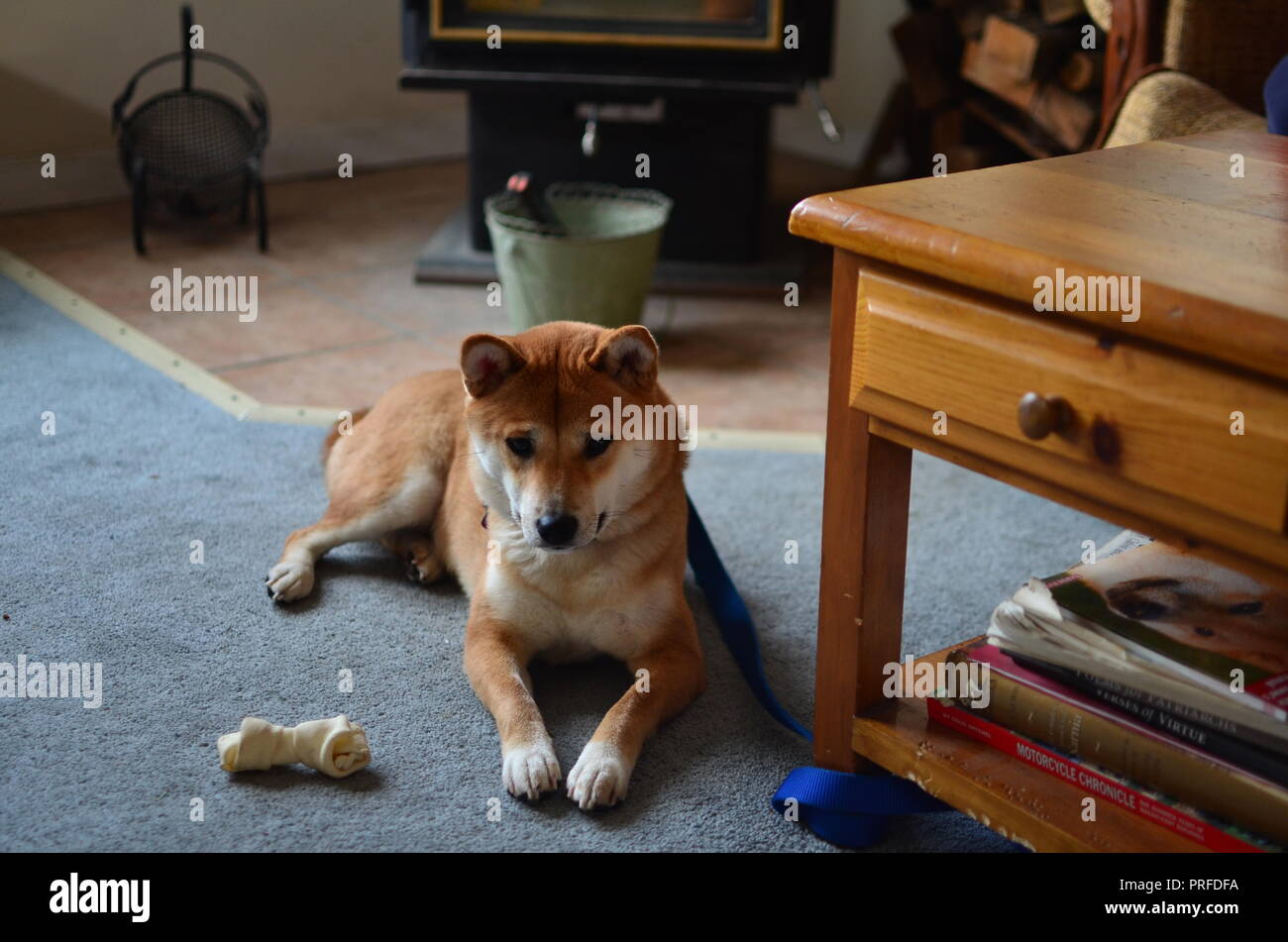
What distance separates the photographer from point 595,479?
5.59 ft

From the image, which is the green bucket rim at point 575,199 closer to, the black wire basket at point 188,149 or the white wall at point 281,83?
the black wire basket at point 188,149

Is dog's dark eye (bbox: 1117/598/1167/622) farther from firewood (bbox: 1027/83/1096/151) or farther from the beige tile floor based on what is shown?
firewood (bbox: 1027/83/1096/151)

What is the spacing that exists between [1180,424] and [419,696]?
116cm

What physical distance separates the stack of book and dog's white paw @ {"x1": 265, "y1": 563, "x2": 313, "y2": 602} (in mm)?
1085

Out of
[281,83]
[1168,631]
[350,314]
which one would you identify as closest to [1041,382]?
[1168,631]

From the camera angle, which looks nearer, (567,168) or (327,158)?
(567,168)

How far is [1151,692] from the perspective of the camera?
1312 mm

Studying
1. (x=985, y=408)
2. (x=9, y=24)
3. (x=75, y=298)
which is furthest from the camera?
(x=9, y=24)

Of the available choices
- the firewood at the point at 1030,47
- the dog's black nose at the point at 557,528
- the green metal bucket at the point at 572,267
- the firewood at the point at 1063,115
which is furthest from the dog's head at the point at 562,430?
the firewood at the point at 1030,47

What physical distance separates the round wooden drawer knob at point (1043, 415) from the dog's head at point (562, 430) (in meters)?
0.64

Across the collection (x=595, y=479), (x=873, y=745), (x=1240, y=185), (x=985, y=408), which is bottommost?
(x=873, y=745)
